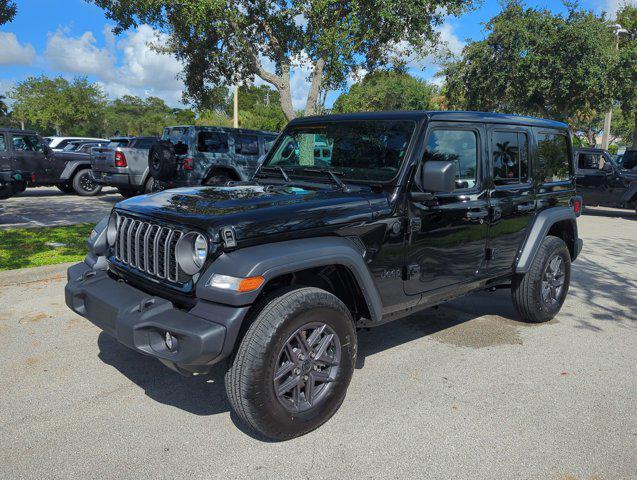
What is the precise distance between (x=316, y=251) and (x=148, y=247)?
1.04m

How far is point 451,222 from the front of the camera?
3867 mm

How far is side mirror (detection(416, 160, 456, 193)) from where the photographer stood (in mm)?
3406

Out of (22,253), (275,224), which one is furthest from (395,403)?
(22,253)

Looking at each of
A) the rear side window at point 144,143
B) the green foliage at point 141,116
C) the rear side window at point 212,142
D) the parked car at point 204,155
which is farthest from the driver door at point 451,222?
the green foliage at point 141,116

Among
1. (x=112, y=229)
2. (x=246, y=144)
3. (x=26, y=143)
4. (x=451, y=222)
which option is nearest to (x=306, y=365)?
(x=451, y=222)

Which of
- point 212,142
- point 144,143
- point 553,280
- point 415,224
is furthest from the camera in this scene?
point 144,143

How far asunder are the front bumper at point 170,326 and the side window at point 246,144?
8.93m

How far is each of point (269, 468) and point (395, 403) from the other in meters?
1.05

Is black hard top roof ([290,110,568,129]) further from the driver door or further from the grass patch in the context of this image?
the grass patch

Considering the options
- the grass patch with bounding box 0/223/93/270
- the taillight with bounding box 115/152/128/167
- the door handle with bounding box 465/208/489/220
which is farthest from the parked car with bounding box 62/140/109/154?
the door handle with bounding box 465/208/489/220

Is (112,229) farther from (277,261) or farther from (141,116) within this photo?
(141,116)

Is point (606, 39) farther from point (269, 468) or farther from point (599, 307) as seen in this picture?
point (269, 468)

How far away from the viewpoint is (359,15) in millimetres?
11578

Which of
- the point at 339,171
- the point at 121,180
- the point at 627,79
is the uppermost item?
the point at 627,79
